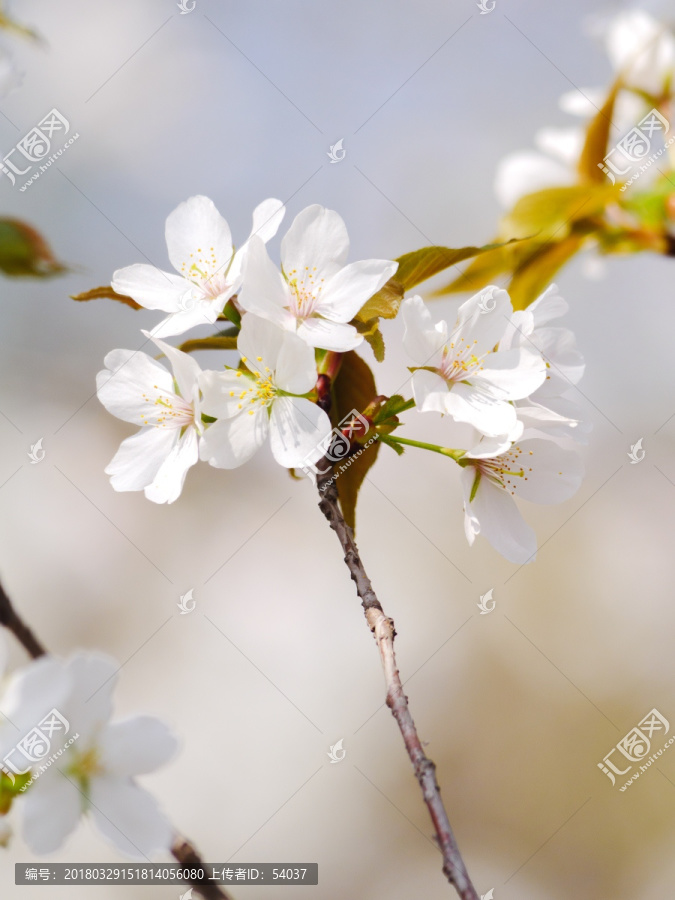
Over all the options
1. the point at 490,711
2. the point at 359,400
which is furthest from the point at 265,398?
the point at 490,711

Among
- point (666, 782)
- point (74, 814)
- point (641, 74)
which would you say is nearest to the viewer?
point (74, 814)

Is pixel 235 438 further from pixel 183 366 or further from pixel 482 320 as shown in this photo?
pixel 482 320

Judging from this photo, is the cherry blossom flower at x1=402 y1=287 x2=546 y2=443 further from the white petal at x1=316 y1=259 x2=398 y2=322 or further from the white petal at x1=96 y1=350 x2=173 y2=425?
the white petal at x1=96 y1=350 x2=173 y2=425

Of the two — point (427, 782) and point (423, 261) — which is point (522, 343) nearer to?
point (423, 261)

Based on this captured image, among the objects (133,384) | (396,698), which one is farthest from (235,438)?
(396,698)

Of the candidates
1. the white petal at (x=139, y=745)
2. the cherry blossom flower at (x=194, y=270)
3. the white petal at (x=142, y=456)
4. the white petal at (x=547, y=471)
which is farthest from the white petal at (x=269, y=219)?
the white petal at (x=139, y=745)
